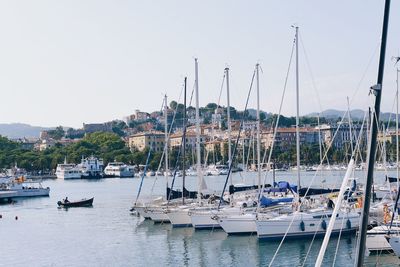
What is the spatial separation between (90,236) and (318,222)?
15.1m

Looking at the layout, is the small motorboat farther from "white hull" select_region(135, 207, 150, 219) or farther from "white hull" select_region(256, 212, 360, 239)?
"white hull" select_region(256, 212, 360, 239)

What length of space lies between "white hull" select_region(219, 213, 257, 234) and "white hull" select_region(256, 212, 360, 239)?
167 centimetres

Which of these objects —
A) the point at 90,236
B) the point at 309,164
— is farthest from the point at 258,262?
the point at 309,164

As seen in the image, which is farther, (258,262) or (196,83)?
(196,83)

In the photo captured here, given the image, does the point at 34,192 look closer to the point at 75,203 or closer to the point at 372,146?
the point at 75,203

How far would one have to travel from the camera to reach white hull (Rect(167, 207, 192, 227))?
39.9 m

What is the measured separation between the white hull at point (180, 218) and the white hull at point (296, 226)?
7.70 metres

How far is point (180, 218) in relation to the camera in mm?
40188

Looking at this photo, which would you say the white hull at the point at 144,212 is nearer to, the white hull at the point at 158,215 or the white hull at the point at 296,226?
the white hull at the point at 158,215

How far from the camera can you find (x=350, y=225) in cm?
3394

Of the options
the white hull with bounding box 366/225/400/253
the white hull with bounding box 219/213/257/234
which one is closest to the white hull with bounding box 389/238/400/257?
the white hull with bounding box 366/225/400/253

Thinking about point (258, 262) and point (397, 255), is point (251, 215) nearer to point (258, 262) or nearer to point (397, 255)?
point (258, 262)

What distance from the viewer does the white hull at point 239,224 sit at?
3481cm

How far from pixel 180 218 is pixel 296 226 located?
920 centimetres
